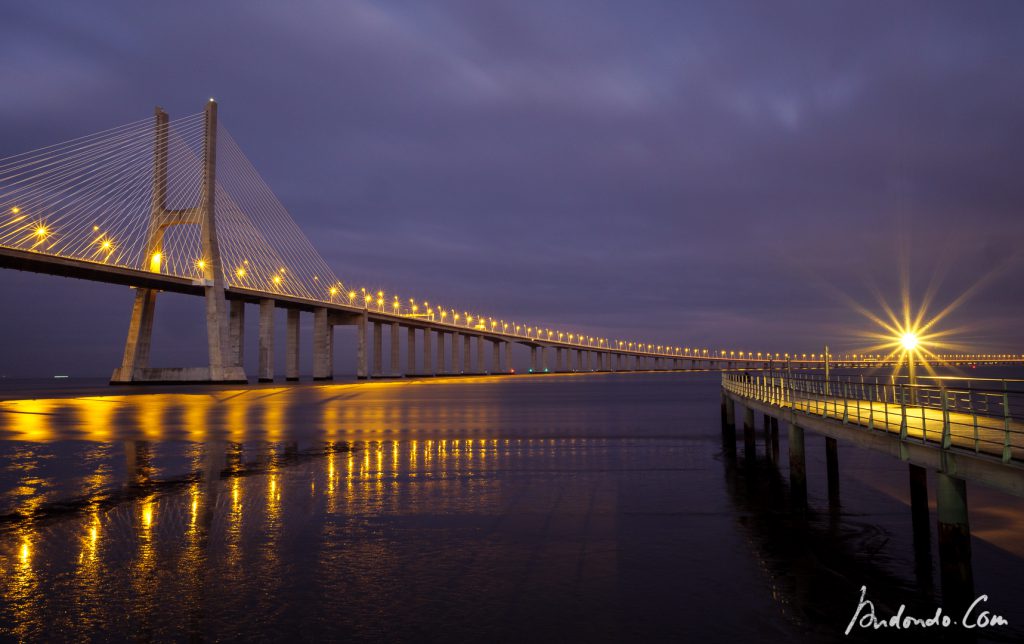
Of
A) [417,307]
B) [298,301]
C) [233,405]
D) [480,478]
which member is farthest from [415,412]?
[417,307]

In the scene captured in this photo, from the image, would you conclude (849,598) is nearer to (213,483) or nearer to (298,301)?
(213,483)

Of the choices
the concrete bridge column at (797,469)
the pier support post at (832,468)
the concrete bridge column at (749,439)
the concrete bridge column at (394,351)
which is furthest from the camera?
the concrete bridge column at (394,351)

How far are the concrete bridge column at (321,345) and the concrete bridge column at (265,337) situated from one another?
10.8 meters

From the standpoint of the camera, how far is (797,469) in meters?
17.6

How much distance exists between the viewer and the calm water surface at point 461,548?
928cm

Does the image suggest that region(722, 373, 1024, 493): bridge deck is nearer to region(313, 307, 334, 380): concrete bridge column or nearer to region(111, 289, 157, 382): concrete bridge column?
region(111, 289, 157, 382): concrete bridge column

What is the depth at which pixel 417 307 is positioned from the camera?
145 m

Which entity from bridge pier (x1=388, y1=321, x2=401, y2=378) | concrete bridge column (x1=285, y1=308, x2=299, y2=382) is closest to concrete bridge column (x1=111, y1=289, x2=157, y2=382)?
concrete bridge column (x1=285, y1=308, x2=299, y2=382)

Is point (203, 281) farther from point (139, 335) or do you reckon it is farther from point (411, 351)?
point (411, 351)

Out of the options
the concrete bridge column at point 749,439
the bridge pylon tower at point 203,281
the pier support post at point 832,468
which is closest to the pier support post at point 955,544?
the pier support post at point 832,468

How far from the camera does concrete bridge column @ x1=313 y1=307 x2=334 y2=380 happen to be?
106438 mm

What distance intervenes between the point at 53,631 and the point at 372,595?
3966 mm

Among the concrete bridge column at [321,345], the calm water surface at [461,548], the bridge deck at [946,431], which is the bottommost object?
the calm water surface at [461,548]

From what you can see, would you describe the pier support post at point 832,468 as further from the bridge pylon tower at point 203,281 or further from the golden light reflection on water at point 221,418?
the bridge pylon tower at point 203,281
